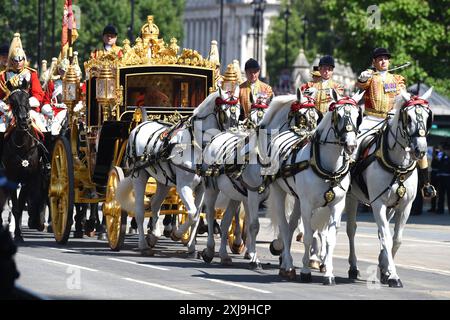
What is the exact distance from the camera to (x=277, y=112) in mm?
19031

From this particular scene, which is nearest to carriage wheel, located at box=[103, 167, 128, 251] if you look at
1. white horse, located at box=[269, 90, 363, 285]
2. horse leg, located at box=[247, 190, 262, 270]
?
horse leg, located at box=[247, 190, 262, 270]

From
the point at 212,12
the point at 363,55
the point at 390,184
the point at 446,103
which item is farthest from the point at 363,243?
the point at 212,12

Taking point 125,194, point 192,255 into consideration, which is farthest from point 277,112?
point 125,194

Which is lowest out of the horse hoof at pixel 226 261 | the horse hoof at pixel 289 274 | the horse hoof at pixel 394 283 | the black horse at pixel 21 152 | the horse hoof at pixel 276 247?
the horse hoof at pixel 394 283

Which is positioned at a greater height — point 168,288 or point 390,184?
point 390,184

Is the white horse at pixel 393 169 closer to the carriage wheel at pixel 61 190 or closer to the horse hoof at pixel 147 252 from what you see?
the horse hoof at pixel 147 252

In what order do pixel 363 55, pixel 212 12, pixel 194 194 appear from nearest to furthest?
1. pixel 194 194
2. pixel 363 55
3. pixel 212 12

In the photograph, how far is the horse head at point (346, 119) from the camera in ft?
55.2

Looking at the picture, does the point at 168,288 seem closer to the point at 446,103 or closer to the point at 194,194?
the point at 194,194

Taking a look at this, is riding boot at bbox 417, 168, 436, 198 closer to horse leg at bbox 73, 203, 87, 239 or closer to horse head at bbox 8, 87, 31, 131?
horse head at bbox 8, 87, 31, 131

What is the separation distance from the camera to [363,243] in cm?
2478

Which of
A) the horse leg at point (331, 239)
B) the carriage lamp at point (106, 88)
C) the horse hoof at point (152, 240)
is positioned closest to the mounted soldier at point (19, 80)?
the carriage lamp at point (106, 88)

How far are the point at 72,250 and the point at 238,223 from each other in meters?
2.27

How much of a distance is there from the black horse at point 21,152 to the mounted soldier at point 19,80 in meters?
0.18
